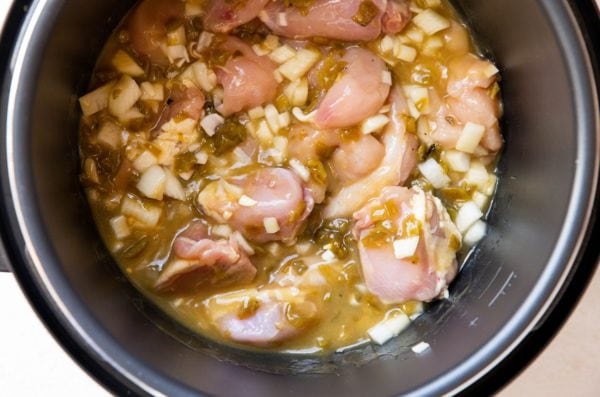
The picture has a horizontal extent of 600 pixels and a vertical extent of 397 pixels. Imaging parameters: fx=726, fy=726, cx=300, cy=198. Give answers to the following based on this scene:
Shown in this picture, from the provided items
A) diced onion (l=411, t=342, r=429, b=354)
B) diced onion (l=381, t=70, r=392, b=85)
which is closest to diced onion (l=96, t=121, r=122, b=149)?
diced onion (l=381, t=70, r=392, b=85)

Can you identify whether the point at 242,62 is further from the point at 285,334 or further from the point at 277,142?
the point at 285,334

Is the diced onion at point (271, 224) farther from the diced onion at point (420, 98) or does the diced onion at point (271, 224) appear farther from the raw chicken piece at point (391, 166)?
the diced onion at point (420, 98)

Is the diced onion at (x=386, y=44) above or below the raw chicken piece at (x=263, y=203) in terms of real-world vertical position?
above

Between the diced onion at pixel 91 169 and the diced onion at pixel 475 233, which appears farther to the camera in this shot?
the diced onion at pixel 475 233

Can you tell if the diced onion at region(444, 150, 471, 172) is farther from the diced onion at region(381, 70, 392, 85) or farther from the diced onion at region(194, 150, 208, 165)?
the diced onion at region(194, 150, 208, 165)

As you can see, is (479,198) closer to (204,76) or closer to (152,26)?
(204,76)

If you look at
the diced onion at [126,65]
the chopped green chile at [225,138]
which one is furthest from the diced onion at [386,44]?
the diced onion at [126,65]
